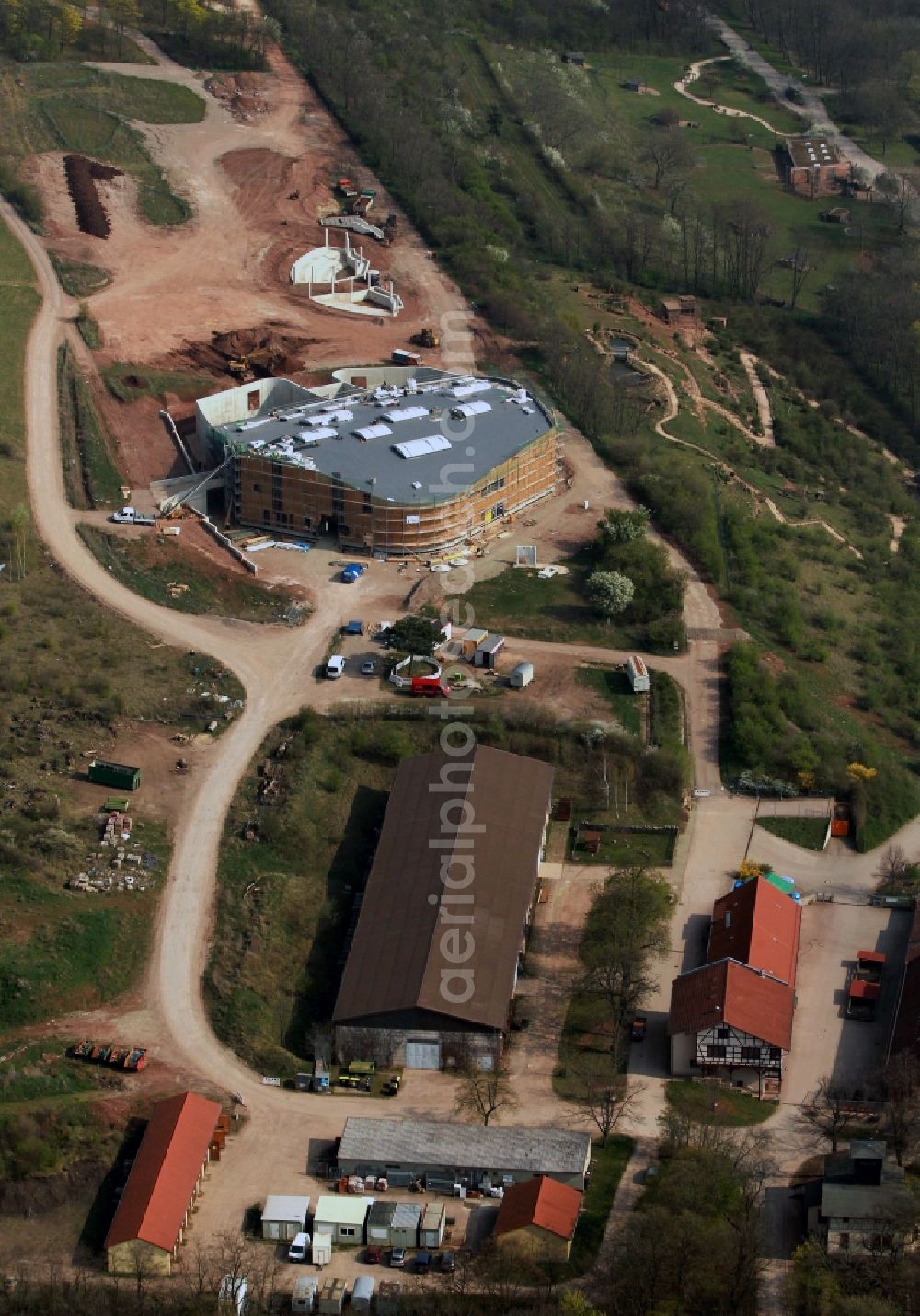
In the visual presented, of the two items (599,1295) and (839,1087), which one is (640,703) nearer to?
(839,1087)

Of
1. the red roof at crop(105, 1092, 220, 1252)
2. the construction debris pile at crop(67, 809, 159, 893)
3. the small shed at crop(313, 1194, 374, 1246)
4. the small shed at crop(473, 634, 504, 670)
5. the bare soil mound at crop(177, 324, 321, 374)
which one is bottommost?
the bare soil mound at crop(177, 324, 321, 374)

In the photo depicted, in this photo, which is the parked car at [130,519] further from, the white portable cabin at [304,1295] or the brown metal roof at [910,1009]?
the white portable cabin at [304,1295]

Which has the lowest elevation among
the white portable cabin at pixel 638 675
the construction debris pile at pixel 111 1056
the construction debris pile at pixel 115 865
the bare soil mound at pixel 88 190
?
the bare soil mound at pixel 88 190

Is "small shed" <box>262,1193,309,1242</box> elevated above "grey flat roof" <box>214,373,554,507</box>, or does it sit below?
above

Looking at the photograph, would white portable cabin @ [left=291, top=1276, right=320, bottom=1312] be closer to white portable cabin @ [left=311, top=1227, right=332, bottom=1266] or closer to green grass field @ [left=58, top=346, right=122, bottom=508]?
white portable cabin @ [left=311, top=1227, right=332, bottom=1266]

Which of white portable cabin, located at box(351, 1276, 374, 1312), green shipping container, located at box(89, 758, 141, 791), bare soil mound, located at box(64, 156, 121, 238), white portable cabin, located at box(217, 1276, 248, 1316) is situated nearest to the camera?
white portable cabin, located at box(217, 1276, 248, 1316)

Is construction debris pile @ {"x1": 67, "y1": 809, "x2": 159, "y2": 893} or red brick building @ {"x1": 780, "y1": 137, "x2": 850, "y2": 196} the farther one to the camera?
red brick building @ {"x1": 780, "y1": 137, "x2": 850, "y2": 196}

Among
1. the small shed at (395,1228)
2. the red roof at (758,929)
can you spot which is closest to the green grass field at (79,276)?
the red roof at (758,929)

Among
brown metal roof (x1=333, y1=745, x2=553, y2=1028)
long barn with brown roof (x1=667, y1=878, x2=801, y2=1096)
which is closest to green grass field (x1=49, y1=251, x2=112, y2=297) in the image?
brown metal roof (x1=333, y1=745, x2=553, y2=1028)
